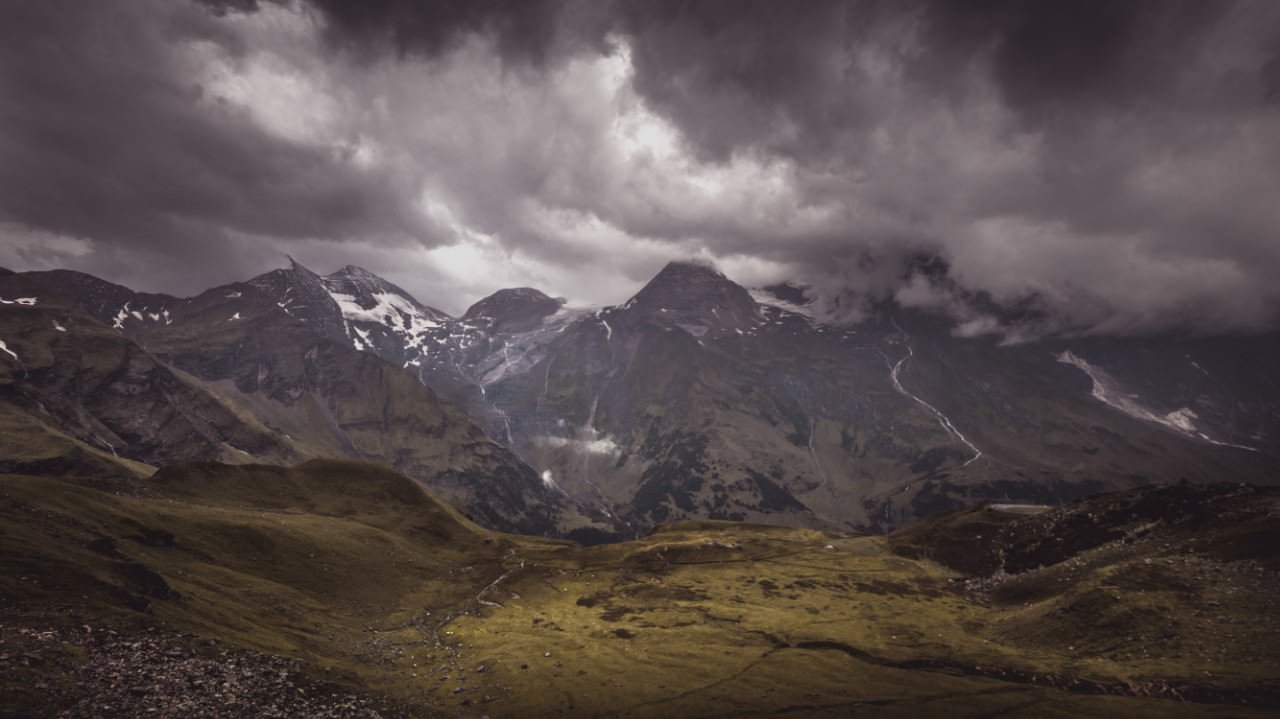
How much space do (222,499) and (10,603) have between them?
358 ft

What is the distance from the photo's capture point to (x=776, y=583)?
402 ft

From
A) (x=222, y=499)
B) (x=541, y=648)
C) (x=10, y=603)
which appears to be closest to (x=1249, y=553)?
(x=541, y=648)

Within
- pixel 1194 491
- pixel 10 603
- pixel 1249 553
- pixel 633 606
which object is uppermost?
pixel 1194 491

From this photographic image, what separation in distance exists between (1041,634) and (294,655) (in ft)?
303

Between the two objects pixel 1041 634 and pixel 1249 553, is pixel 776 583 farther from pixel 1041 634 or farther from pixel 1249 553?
pixel 1249 553

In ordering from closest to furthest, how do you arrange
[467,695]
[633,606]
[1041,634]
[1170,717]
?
[1170,717] → [467,695] → [1041,634] → [633,606]

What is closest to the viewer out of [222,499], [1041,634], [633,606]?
[1041,634]

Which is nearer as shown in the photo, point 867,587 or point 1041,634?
point 1041,634

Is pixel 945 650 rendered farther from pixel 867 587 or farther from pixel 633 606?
pixel 633 606

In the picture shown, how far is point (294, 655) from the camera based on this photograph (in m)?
53.4

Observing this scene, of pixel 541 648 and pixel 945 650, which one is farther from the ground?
pixel 945 650

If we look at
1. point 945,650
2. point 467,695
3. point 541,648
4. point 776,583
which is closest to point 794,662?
point 945,650

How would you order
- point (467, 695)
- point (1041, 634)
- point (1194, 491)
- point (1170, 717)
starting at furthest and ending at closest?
point (1194, 491) → point (1041, 634) → point (467, 695) → point (1170, 717)

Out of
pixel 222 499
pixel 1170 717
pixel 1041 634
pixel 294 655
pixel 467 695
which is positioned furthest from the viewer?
pixel 222 499
